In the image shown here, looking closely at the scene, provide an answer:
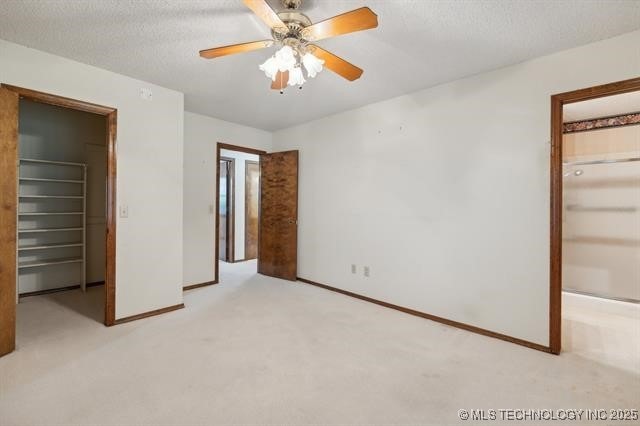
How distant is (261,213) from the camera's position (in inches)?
195

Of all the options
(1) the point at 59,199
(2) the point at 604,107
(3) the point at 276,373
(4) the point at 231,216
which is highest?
(2) the point at 604,107

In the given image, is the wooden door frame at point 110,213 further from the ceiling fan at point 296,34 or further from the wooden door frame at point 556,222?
the wooden door frame at point 556,222

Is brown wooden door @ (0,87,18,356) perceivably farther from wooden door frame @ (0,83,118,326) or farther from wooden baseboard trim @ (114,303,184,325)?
wooden baseboard trim @ (114,303,184,325)

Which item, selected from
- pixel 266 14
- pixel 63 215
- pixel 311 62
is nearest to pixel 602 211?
pixel 311 62

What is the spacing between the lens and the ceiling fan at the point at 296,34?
1468 mm

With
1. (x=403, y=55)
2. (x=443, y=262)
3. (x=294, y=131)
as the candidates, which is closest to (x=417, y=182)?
(x=443, y=262)

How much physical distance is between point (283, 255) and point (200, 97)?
2.43 m

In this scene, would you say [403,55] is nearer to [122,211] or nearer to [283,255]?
[122,211]

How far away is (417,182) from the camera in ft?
10.4

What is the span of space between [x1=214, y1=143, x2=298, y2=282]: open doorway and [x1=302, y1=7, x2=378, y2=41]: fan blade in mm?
2826

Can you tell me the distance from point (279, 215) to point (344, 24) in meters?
3.42

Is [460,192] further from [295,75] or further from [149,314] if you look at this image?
[149,314]

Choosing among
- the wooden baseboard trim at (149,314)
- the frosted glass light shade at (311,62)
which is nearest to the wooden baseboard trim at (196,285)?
the wooden baseboard trim at (149,314)

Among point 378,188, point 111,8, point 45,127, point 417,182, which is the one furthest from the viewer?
point 45,127
